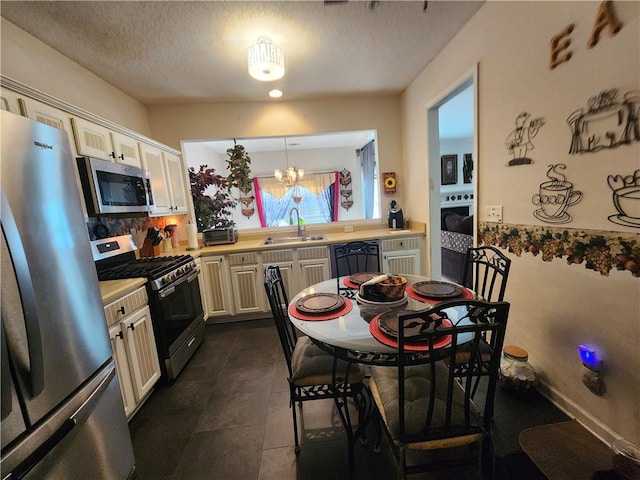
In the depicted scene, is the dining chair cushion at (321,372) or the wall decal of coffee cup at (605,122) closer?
the wall decal of coffee cup at (605,122)

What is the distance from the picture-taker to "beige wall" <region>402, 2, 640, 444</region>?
1194 mm

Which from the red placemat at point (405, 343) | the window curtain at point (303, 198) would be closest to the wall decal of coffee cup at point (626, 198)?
the red placemat at point (405, 343)

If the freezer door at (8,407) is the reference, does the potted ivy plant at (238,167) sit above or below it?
above

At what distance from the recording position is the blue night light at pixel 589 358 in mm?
1333

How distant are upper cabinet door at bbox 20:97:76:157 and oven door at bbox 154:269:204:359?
45.1 inches

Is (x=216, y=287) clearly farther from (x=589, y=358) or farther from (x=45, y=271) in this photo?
(x=589, y=358)

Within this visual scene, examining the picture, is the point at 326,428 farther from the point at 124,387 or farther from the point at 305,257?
the point at 305,257

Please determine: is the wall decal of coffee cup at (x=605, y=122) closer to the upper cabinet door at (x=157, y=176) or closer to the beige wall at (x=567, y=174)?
the beige wall at (x=567, y=174)

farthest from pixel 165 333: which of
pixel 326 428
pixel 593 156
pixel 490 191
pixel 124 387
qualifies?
pixel 593 156

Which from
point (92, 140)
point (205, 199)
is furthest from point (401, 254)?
point (92, 140)

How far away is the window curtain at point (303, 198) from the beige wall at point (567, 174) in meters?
4.18

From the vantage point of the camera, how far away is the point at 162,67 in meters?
2.30

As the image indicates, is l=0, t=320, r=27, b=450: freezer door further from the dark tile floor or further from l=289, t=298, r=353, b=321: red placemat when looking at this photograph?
l=289, t=298, r=353, b=321: red placemat

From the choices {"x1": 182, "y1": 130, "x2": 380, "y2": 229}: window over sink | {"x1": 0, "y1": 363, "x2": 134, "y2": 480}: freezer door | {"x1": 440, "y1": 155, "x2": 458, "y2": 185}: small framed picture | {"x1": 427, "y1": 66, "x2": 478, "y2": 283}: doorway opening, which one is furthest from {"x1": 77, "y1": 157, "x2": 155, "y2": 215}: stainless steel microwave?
{"x1": 440, "y1": 155, "x2": 458, "y2": 185}: small framed picture
